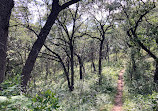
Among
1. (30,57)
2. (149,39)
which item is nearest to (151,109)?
(30,57)

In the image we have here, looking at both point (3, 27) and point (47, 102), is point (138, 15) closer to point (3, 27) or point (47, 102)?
point (3, 27)

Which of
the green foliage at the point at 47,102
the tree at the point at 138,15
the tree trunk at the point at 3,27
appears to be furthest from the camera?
the tree at the point at 138,15

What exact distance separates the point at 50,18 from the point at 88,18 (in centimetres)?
1043

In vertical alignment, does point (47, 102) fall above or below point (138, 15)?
below

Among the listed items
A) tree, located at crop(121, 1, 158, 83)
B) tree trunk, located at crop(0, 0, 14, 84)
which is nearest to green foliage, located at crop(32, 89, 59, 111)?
tree trunk, located at crop(0, 0, 14, 84)

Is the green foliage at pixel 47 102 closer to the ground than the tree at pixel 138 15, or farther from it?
closer to the ground

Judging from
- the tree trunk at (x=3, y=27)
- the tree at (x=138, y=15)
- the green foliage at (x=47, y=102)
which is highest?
the tree at (x=138, y=15)

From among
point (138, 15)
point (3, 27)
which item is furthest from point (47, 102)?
point (138, 15)

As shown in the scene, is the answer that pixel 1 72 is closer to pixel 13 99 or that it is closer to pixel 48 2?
pixel 13 99

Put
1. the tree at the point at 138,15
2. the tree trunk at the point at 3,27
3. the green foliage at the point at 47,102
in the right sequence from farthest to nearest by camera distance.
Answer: the tree at the point at 138,15 → the tree trunk at the point at 3,27 → the green foliage at the point at 47,102

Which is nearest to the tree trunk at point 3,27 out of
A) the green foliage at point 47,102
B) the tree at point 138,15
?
the green foliage at point 47,102

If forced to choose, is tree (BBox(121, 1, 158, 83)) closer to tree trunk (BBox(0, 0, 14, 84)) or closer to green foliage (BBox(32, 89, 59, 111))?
tree trunk (BBox(0, 0, 14, 84))

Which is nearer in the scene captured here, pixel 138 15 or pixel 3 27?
pixel 3 27

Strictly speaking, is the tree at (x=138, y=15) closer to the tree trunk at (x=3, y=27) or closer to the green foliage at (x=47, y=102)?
the tree trunk at (x=3, y=27)
